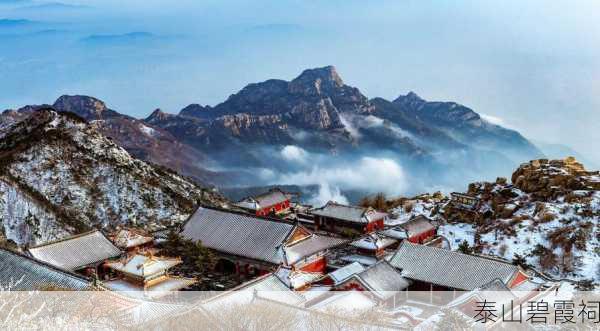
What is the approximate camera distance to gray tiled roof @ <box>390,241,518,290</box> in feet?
130

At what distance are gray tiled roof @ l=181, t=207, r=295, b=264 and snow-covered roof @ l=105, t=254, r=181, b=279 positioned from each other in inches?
354

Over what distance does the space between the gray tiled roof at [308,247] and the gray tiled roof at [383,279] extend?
21.7 ft

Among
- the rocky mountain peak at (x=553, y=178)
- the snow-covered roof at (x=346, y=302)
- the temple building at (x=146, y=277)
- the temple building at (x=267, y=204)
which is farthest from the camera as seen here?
the temple building at (x=267, y=204)

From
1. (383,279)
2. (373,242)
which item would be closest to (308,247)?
(373,242)

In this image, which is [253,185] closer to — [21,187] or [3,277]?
[21,187]

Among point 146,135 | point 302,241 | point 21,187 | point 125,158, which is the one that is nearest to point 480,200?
point 302,241

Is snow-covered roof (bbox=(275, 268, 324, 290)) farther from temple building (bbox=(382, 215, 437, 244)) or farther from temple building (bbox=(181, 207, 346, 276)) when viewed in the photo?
temple building (bbox=(382, 215, 437, 244))

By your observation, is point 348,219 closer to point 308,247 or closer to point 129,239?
point 308,247

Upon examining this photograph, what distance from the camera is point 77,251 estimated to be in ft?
149

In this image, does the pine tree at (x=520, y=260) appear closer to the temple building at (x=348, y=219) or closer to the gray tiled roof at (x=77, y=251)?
the temple building at (x=348, y=219)

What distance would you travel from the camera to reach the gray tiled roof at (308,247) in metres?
44.7

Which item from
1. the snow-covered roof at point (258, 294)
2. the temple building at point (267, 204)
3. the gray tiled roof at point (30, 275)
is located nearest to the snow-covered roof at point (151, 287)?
the gray tiled roof at point (30, 275)

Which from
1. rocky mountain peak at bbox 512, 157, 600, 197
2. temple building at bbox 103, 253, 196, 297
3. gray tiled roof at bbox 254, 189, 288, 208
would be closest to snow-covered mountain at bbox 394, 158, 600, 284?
rocky mountain peak at bbox 512, 157, 600, 197

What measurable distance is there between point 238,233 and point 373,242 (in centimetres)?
1123
